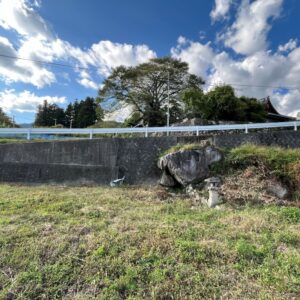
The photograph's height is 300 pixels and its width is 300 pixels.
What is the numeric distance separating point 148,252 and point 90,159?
218 inches

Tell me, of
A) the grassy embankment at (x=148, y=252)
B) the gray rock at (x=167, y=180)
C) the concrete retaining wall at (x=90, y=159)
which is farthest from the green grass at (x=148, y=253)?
the concrete retaining wall at (x=90, y=159)

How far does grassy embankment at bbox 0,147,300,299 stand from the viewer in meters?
2.51

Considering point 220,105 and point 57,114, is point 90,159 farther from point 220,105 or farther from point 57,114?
point 57,114

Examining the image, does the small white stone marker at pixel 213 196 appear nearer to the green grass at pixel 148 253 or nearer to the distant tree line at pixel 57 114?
the green grass at pixel 148 253

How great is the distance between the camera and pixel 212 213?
474 centimetres

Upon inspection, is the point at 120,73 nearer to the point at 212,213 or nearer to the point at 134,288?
the point at 212,213

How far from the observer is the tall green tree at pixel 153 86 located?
19859 mm

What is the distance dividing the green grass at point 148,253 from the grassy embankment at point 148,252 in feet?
0.04

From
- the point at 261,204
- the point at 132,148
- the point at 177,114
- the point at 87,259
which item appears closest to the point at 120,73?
the point at 177,114

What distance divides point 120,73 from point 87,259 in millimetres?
19084

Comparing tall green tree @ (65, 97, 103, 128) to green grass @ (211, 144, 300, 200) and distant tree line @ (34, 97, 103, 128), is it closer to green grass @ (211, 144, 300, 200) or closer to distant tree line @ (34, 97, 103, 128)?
distant tree line @ (34, 97, 103, 128)

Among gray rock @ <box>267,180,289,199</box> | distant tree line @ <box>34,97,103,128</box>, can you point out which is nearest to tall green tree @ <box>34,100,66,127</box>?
distant tree line @ <box>34,97,103,128</box>

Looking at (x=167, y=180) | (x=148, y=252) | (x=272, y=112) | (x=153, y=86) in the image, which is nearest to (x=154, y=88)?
(x=153, y=86)

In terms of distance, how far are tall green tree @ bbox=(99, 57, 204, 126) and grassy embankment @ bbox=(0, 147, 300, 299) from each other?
1578cm
